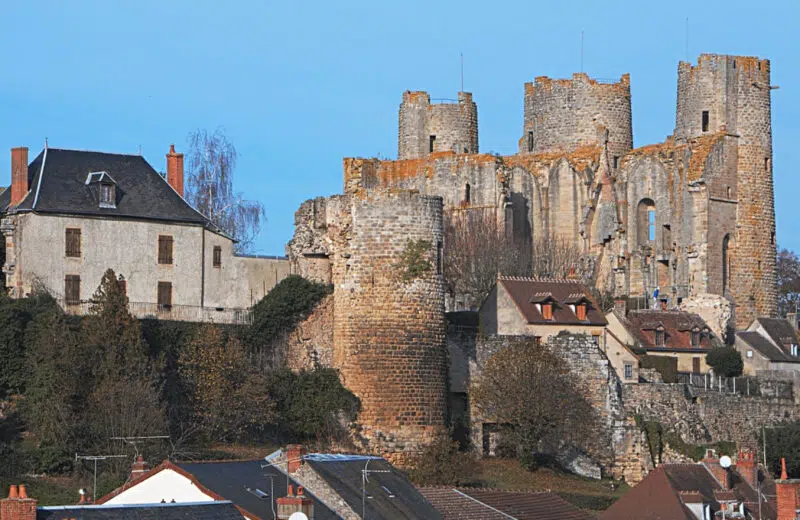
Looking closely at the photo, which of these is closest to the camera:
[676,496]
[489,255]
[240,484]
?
[240,484]

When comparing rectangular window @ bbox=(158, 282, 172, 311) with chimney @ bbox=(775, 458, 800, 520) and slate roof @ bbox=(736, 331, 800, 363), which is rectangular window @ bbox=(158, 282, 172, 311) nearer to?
slate roof @ bbox=(736, 331, 800, 363)

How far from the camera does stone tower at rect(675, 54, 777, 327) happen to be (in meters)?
65.5

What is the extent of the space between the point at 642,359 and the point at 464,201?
38.2 ft

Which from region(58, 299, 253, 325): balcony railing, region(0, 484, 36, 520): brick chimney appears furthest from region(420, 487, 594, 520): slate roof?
region(58, 299, 253, 325): balcony railing

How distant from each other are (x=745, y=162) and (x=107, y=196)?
2235cm

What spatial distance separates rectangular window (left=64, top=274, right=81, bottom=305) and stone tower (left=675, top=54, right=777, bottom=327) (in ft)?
72.6

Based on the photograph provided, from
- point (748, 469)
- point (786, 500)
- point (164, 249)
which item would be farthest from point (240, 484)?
point (164, 249)

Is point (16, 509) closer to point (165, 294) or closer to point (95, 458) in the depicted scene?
point (95, 458)

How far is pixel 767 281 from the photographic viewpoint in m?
66.3

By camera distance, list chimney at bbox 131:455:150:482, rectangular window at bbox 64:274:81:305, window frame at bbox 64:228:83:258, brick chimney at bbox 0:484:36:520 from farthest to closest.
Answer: window frame at bbox 64:228:83:258, rectangular window at bbox 64:274:81:305, chimney at bbox 131:455:150:482, brick chimney at bbox 0:484:36:520

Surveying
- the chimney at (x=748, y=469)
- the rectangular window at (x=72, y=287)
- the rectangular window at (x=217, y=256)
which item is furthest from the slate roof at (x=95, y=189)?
the chimney at (x=748, y=469)

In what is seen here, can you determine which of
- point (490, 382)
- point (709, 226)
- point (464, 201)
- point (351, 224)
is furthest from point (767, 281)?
point (351, 224)

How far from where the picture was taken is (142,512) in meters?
30.3

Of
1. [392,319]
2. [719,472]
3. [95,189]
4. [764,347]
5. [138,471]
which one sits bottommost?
[719,472]
